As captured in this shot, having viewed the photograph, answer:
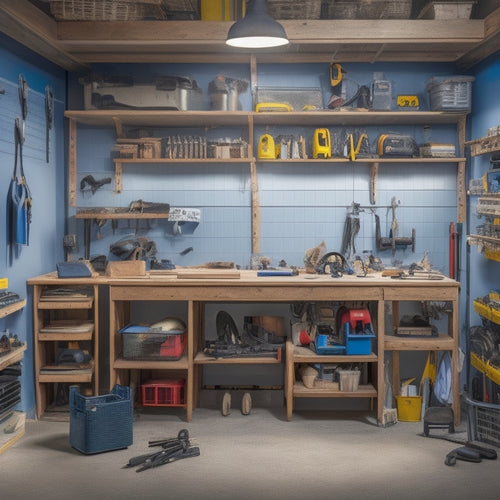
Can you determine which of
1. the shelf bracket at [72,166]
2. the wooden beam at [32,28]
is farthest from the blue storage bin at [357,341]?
the wooden beam at [32,28]

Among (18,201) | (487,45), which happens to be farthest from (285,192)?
(18,201)

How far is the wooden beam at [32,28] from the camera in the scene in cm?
450

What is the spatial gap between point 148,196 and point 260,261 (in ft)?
3.49

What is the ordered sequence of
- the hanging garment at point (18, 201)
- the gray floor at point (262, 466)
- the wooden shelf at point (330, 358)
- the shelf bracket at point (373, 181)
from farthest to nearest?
the shelf bracket at point (373, 181), the wooden shelf at point (330, 358), the hanging garment at point (18, 201), the gray floor at point (262, 466)

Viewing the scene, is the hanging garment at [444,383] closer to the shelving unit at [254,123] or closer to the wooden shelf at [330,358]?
the wooden shelf at [330,358]

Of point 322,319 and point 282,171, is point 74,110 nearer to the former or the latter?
point 282,171

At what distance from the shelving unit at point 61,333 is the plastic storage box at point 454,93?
9.75 ft

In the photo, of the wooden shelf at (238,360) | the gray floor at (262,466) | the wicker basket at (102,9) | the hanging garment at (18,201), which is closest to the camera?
the gray floor at (262,466)

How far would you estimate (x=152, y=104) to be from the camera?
18.9 feet

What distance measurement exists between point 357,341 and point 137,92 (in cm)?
253

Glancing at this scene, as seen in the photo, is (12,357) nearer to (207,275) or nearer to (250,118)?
(207,275)

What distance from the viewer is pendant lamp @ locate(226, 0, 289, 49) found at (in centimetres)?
440

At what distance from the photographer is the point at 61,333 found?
5.39 metres

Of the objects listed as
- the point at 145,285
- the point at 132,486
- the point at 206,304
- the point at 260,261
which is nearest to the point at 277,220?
the point at 260,261
